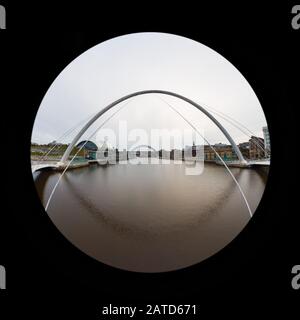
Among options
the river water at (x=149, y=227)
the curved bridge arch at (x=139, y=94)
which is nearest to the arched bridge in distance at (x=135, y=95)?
the curved bridge arch at (x=139, y=94)

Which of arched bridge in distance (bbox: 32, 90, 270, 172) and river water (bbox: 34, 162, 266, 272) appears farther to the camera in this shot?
arched bridge in distance (bbox: 32, 90, 270, 172)

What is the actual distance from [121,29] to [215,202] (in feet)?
16.6

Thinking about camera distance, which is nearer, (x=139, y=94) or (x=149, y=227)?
(x=149, y=227)

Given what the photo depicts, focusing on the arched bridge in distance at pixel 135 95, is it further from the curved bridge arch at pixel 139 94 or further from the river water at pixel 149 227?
the river water at pixel 149 227

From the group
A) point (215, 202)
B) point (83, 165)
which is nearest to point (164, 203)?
point (215, 202)

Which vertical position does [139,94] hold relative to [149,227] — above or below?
above

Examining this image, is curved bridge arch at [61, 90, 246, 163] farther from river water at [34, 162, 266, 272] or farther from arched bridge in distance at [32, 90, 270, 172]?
river water at [34, 162, 266, 272]

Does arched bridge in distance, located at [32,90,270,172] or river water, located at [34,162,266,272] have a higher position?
arched bridge in distance, located at [32,90,270,172]

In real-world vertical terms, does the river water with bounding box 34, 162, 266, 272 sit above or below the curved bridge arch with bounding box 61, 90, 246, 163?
below

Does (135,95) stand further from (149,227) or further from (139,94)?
(149,227)

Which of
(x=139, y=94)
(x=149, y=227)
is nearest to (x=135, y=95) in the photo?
(x=139, y=94)

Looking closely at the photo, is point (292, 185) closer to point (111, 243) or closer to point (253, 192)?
point (111, 243)

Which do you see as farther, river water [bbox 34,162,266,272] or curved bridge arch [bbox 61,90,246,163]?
curved bridge arch [bbox 61,90,246,163]

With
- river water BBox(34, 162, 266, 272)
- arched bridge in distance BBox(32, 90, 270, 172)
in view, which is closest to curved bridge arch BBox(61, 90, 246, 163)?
arched bridge in distance BBox(32, 90, 270, 172)
